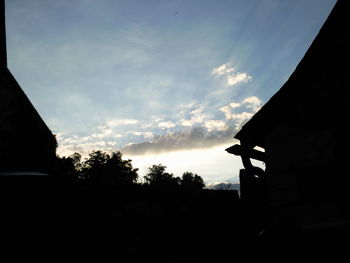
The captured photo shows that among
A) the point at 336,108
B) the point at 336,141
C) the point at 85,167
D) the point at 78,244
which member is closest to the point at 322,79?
the point at 336,108

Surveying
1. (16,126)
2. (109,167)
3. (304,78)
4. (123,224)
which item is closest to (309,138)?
(304,78)

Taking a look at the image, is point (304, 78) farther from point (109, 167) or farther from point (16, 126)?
point (109, 167)

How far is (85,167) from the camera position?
5938 cm

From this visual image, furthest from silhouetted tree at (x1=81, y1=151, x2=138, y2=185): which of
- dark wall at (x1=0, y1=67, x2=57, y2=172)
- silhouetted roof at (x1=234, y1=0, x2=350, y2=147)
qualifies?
silhouetted roof at (x1=234, y1=0, x2=350, y2=147)

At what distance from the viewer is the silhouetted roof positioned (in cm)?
554

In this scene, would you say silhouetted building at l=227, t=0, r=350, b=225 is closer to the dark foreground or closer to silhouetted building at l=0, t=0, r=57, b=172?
the dark foreground

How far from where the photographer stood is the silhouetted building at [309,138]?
5051 mm

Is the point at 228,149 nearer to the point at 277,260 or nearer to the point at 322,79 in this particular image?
the point at 322,79

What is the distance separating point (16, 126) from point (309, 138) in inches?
372

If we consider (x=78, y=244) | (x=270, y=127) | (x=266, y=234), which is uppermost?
(x=270, y=127)

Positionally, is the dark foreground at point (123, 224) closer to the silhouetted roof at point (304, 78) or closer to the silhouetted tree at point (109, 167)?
the silhouetted roof at point (304, 78)

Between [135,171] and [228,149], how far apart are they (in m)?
55.2

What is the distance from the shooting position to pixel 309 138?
17.9ft

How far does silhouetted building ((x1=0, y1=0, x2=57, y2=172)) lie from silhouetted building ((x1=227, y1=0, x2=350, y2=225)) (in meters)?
7.36
